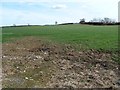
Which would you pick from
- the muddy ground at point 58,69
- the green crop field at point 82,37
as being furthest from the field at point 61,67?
the green crop field at point 82,37

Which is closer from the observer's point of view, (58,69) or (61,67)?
(58,69)

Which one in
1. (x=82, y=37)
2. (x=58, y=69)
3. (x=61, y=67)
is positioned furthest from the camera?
(x=82, y=37)

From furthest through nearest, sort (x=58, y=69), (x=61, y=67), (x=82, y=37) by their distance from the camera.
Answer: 1. (x=82, y=37)
2. (x=61, y=67)
3. (x=58, y=69)

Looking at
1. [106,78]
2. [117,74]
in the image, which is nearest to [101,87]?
[106,78]

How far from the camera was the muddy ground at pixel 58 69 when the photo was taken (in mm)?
13484

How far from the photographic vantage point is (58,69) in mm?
15445

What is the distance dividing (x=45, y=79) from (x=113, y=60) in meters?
5.24

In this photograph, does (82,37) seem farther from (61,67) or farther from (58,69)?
(58,69)

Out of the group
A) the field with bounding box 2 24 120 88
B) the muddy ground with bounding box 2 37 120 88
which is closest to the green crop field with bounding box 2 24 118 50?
the field with bounding box 2 24 120 88

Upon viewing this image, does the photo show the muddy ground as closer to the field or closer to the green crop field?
the field

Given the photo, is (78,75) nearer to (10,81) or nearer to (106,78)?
(106,78)

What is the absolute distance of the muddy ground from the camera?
44.2ft

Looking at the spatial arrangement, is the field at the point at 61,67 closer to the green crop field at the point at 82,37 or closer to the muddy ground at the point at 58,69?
the muddy ground at the point at 58,69

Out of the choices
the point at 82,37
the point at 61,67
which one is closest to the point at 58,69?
the point at 61,67
